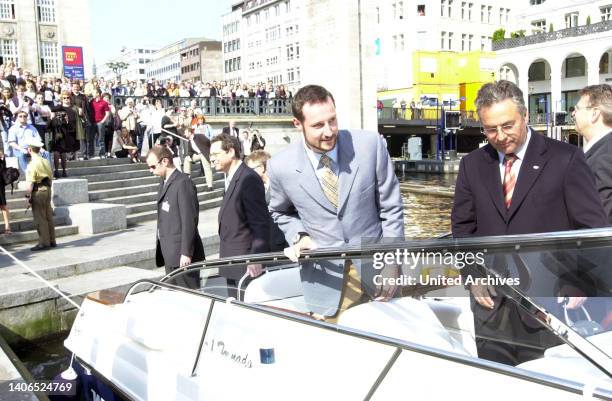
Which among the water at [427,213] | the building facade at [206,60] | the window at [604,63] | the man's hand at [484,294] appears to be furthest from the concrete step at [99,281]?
the building facade at [206,60]

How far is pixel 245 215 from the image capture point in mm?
5441

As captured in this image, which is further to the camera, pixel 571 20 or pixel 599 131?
pixel 571 20

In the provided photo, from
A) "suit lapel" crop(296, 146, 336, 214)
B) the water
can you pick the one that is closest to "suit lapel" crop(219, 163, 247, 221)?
"suit lapel" crop(296, 146, 336, 214)

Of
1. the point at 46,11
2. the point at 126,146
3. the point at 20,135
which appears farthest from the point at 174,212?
the point at 46,11

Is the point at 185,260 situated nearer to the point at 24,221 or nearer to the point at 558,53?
Result: the point at 24,221

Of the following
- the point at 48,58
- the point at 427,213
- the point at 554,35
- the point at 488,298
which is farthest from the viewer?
the point at 554,35

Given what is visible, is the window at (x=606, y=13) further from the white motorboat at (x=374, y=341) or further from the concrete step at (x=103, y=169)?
the white motorboat at (x=374, y=341)

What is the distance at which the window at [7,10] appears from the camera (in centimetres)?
5038

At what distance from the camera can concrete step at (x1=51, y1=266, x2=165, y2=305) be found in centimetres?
760

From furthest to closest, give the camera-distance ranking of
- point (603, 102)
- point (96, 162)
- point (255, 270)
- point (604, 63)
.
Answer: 1. point (604, 63)
2. point (96, 162)
3. point (603, 102)
4. point (255, 270)

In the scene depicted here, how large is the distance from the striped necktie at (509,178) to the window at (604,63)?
59352mm

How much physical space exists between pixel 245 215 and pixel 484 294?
10.6ft

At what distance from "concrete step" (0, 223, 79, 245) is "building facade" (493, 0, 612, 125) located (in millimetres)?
47442

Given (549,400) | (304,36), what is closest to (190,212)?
(549,400)
